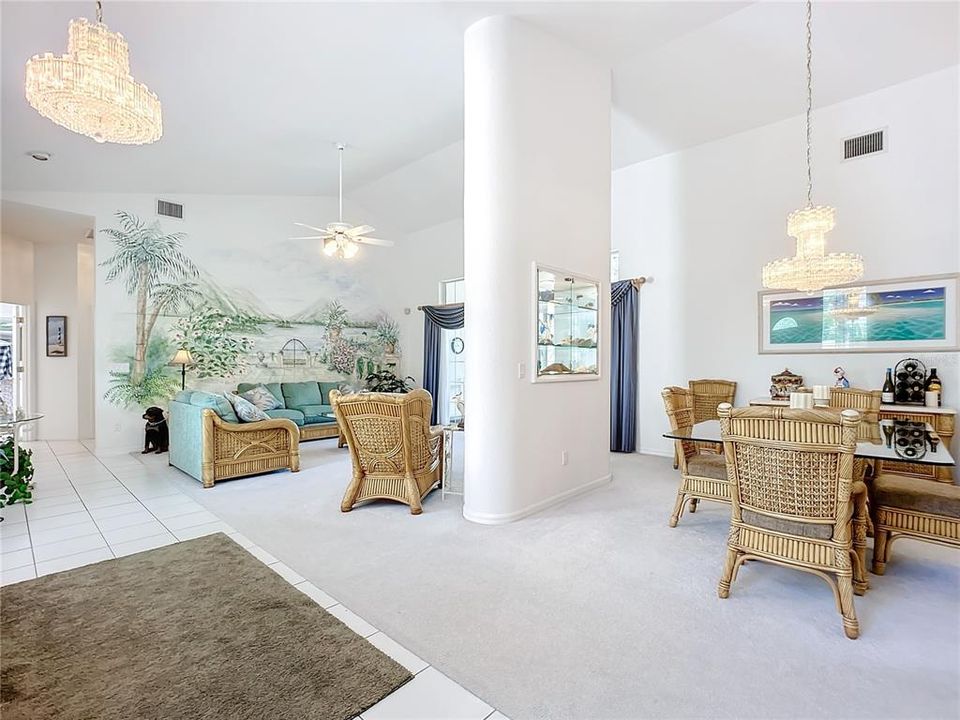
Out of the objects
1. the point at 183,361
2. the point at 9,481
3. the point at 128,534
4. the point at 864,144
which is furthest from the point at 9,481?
the point at 864,144

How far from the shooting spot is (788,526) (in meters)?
2.27

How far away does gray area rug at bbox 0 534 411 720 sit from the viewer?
5.66 feet

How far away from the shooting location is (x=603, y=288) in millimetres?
4660

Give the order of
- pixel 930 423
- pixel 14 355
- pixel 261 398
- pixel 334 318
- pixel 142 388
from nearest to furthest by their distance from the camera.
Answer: pixel 930 423
pixel 142 388
pixel 261 398
pixel 14 355
pixel 334 318

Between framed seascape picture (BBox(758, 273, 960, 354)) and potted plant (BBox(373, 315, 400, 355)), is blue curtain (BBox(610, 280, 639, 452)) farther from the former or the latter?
potted plant (BBox(373, 315, 400, 355))

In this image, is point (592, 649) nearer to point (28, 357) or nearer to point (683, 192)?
point (683, 192)

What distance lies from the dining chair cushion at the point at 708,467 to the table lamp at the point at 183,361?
6403 mm

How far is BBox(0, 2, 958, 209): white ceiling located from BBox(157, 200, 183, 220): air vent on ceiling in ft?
2.08

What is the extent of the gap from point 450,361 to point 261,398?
10.4 ft

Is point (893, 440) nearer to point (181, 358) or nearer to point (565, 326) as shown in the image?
point (565, 326)

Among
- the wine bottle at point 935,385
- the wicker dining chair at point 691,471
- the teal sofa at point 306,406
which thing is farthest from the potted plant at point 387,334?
the wine bottle at point 935,385

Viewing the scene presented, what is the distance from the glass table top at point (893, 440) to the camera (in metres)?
2.34

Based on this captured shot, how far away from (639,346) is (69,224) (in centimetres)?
810

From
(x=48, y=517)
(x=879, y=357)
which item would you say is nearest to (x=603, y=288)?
(x=879, y=357)
